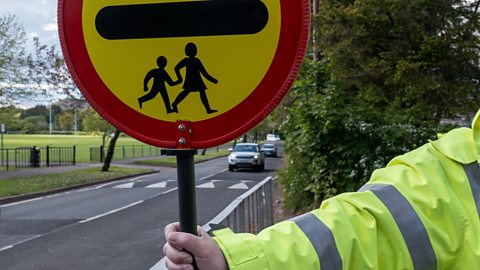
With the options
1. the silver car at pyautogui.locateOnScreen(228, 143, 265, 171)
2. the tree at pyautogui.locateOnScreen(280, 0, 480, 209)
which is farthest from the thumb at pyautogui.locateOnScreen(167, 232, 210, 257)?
the silver car at pyautogui.locateOnScreen(228, 143, 265, 171)

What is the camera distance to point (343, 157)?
22.1ft

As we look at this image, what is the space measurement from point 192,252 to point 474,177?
2.65ft

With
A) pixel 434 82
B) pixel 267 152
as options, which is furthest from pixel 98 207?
pixel 267 152

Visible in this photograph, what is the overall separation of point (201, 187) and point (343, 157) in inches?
491

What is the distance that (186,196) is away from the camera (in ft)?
4.37

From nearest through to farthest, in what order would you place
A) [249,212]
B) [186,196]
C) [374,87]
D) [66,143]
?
[186,196] < [249,212] < [374,87] < [66,143]

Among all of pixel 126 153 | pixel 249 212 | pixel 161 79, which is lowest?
pixel 126 153

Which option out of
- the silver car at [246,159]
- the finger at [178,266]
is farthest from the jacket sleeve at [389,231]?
the silver car at [246,159]

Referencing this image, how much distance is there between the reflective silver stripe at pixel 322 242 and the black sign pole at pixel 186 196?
0.99 feet

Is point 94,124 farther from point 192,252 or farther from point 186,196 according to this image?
point 192,252

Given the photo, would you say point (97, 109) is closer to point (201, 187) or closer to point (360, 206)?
point (360, 206)

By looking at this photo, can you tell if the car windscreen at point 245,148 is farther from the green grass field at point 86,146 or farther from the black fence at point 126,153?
the black fence at point 126,153

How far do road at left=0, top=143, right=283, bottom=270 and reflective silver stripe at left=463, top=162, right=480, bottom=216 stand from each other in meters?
6.18

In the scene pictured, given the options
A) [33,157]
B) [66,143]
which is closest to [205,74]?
[33,157]
